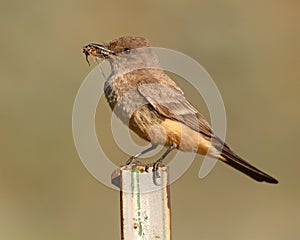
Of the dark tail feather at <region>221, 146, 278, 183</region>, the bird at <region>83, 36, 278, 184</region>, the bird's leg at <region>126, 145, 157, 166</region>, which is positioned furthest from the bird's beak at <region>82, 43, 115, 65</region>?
the dark tail feather at <region>221, 146, 278, 183</region>

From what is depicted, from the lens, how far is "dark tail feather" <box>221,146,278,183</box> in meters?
6.41

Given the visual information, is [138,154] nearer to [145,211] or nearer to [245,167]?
[245,167]

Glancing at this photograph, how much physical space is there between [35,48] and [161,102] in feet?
24.2

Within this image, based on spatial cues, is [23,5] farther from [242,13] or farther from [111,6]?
[242,13]

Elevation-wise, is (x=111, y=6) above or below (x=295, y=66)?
above

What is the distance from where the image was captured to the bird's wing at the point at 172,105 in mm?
6531

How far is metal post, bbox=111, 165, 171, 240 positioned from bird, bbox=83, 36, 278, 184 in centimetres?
130

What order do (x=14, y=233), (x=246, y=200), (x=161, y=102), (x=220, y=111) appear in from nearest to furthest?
(x=161, y=102) < (x=220, y=111) < (x=14, y=233) < (x=246, y=200)

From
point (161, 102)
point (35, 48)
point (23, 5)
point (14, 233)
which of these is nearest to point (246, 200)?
point (14, 233)

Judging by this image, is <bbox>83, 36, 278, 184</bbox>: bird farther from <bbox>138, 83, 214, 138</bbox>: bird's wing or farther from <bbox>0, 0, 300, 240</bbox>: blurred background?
<bbox>0, 0, 300, 240</bbox>: blurred background

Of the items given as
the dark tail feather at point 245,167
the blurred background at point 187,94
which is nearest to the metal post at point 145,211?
the dark tail feather at point 245,167

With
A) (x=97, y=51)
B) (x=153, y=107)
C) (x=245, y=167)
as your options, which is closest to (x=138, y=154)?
(x=153, y=107)

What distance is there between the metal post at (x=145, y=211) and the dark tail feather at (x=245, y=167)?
1590mm

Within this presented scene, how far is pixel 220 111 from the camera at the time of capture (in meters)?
8.05
